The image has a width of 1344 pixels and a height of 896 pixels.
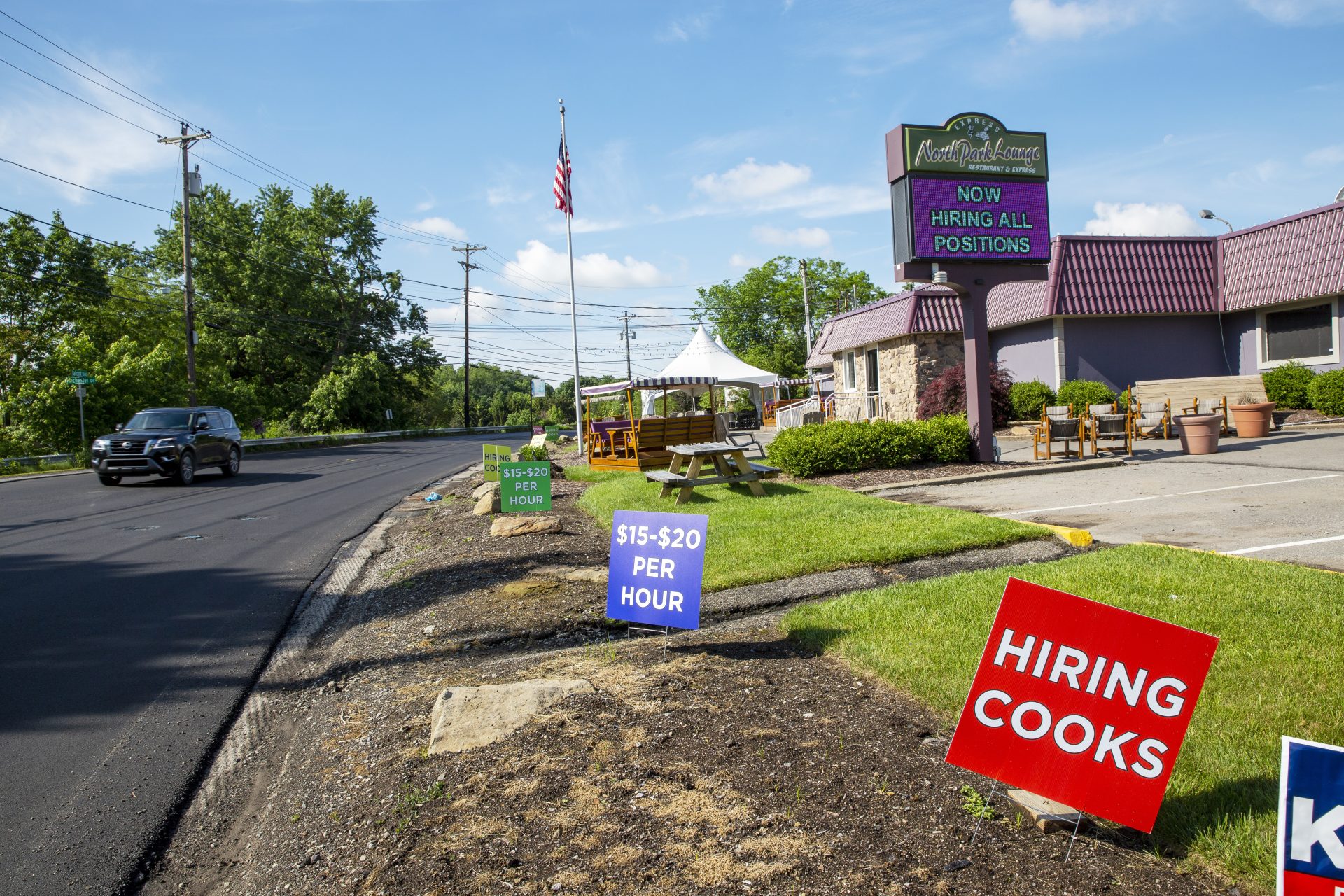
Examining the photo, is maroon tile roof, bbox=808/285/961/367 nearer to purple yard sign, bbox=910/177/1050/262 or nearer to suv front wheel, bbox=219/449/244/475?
purple yard sign, bbox=910/177/1050/262

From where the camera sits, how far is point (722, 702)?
14.0 ft

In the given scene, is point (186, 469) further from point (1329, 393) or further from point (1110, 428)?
point (1329, 393)

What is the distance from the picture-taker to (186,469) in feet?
64.7

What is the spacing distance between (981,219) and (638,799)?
1325cm

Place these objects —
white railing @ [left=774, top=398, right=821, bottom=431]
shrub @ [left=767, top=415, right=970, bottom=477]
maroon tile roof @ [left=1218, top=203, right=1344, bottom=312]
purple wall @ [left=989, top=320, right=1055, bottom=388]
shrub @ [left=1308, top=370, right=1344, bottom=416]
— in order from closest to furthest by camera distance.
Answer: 1. shrub @ [left=767, top=415, right=970, bottom=477]
2. shrub @ [left=1308, top=370, right=1344, bottom=416]
3. maroon tile roof @ [left=1218, top=203, right=1344, bottom=312]
4. purple wall @ [left=989, top=320, right=1055, bottom=388]
5. white railing @ [left=774, top=398, right=821, bottom=431]

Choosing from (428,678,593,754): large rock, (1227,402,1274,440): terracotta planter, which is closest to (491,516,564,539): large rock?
(428,678,593,754): large rock

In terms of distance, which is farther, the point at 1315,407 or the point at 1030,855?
the point at 1315,407

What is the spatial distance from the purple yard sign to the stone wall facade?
7.99 meters

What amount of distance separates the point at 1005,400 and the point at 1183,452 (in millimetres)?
7170

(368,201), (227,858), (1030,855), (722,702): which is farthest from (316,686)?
(368,201)

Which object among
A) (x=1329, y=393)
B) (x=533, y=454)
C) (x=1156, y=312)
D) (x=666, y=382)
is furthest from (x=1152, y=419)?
(x=533, y=454)

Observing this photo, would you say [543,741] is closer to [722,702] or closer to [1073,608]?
[722,702]

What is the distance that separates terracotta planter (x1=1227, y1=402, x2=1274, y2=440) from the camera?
16078 mm

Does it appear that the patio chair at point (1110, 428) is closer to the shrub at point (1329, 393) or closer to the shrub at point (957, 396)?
the shrub at point (1329, 393)
